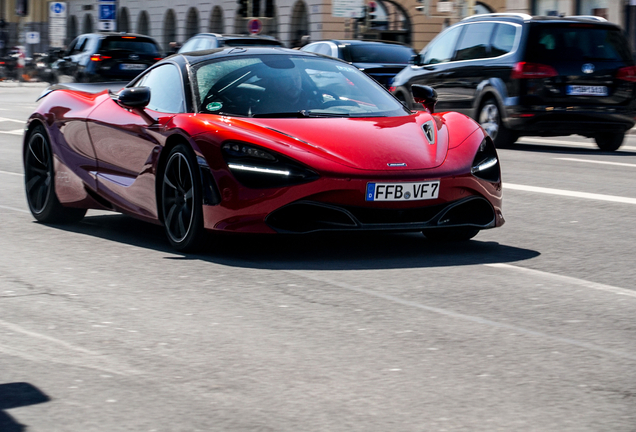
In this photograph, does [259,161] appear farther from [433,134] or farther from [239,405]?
[239,405]

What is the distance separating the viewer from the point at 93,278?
20.6 ft

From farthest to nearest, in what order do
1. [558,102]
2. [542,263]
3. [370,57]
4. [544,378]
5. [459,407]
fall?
[370,57] < [558,102] < [542,263] < [544,378] < [459,407]

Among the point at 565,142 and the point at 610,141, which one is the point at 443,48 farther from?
the point at 610,141

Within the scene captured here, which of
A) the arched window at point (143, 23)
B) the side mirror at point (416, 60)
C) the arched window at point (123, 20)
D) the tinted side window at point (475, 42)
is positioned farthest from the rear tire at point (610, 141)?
the arched window at point (123, 20)

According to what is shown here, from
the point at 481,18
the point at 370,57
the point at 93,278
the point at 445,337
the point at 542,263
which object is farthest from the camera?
the point at 370,57

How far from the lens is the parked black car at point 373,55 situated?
20141mm

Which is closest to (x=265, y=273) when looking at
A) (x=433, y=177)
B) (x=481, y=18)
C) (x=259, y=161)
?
(x=259, y=161)

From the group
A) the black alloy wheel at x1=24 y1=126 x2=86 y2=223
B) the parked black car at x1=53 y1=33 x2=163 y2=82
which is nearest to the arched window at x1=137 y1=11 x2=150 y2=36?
the parked black car at x1=53 y1=33 x2=163 y2=82

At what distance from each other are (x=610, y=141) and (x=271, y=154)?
411 inches

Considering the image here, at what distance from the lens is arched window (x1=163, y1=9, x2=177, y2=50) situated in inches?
2244

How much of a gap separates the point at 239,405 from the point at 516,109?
1209 centimetres

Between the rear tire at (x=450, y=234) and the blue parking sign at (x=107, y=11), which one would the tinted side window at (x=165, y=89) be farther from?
the blue parking sign at (x=107, y=11)

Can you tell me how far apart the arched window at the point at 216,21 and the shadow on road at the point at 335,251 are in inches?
1810

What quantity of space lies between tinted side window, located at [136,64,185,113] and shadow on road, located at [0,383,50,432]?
133 inches
